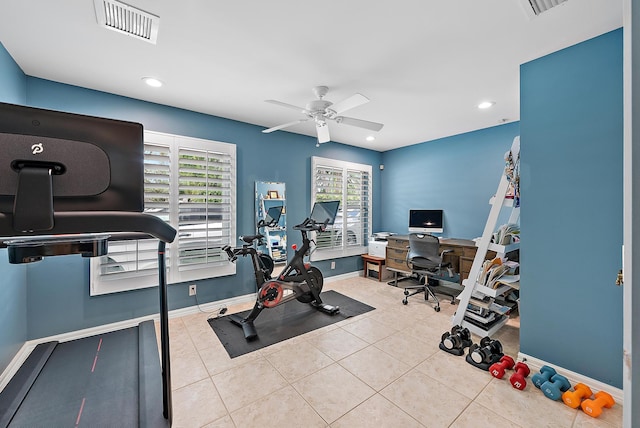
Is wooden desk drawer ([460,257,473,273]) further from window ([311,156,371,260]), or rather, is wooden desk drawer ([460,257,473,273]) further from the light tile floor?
window ([311,156,371,260])

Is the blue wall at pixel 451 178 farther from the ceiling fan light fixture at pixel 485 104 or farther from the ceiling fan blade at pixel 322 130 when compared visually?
the ceiling fan blade at pixel 322 130

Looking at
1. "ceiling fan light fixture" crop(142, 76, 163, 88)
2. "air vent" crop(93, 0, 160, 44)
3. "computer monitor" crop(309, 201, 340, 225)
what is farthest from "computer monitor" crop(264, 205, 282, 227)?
"air vent" crop(93, 0, 160, 44)

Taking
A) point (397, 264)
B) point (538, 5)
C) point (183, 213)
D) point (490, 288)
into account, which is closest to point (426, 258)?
point (397, 264)

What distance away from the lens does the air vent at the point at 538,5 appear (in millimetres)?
1608

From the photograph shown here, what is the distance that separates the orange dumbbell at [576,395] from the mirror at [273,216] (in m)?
3.18

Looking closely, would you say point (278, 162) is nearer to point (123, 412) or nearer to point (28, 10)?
point (28, 10)

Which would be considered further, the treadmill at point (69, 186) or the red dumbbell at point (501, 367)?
the red dumbbell at point (501, 367)

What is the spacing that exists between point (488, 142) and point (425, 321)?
2814 mm

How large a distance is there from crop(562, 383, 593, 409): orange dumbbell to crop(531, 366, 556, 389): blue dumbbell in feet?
0.40

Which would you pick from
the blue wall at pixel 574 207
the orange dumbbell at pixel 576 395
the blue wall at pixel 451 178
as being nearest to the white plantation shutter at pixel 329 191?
the blue wall at pixel 451 178

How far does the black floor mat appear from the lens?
8.55 ft

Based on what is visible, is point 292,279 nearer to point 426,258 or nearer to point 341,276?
point 341,276

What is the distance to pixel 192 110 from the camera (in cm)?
328

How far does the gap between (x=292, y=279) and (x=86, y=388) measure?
1.96 m
